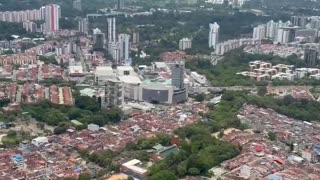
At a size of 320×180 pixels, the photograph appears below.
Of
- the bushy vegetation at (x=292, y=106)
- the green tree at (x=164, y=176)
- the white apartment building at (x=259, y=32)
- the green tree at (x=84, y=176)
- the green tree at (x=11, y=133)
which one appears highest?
the white apartment building at (x=259, y=32)

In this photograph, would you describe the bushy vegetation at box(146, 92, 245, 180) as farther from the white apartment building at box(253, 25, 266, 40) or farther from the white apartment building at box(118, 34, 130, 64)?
the white apartment building at box(253, 25, 266, 40)

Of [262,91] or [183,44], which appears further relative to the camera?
[183,44]

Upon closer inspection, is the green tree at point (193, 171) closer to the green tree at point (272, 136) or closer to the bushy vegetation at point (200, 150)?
the bushy vegetation at point (200, 150)

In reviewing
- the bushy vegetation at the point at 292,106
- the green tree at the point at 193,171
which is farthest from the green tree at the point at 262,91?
the green tree at the point at 193,171

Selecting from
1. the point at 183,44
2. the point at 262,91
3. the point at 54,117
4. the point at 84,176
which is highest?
the point at 183,44

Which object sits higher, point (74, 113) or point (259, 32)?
point (259, 32)

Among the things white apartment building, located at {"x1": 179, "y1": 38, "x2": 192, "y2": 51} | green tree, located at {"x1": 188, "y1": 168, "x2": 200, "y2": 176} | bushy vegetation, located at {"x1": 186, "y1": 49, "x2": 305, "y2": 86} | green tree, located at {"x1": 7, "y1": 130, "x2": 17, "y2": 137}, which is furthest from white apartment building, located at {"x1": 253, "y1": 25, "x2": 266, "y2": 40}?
green tree, located at {"x1": 188, "y1": 168, "x2": 200, "y2": 176}

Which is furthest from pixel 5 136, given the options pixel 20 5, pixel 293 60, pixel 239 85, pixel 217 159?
pixel 20 5

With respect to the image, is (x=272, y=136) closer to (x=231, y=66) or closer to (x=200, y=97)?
(x=200, y=97)

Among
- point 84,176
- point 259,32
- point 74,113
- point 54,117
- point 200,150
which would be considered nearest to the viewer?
point 84,176

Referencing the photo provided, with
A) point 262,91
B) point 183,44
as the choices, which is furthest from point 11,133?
point 183,44

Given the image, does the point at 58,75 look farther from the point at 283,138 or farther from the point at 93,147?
the point at 283,138

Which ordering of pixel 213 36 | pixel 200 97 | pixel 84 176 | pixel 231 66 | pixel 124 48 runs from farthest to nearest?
1. pixel 213 36
2. pixel 124 48
3. pixel 231 66
4. pixel 200 97
5. pixel 84 176
